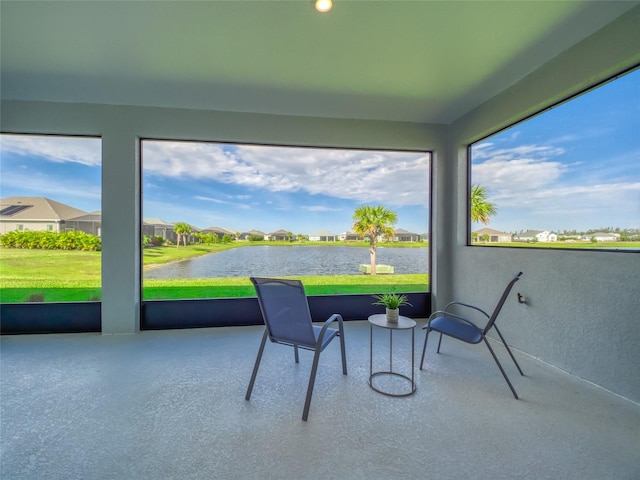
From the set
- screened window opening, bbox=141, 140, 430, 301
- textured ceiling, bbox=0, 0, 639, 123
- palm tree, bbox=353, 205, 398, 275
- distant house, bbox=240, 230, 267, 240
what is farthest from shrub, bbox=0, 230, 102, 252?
palm tree, bbox=353, 205, 398, 275

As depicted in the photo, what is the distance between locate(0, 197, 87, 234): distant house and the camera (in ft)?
11.5

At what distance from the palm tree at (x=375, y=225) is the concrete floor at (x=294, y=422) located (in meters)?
2.46

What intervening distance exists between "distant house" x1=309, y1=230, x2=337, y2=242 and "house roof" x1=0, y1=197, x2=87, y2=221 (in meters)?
3.48

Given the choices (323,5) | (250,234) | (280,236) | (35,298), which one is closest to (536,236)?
(323,5)

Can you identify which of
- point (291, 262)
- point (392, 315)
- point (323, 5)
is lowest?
point (392, 315)

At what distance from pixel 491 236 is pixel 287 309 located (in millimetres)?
2938

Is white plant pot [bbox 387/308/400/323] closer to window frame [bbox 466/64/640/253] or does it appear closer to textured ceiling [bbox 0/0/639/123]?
window frame [bbox 466/64/640/253]

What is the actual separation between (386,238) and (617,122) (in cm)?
314

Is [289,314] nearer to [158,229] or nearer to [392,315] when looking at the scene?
[392,315]

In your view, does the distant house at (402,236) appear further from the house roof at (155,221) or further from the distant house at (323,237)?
the house roof at (155,221)

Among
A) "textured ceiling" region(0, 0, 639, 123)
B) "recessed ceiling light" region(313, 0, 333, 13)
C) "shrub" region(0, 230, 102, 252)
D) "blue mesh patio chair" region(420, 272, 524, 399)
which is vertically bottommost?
"blue mesh patio chair" region(420, 272, 524, 399)

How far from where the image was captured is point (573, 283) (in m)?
2.39

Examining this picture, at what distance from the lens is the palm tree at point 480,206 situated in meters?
3.47

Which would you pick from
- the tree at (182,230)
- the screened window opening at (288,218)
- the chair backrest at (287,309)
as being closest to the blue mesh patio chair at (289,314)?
the chair backrest at (287,309)
